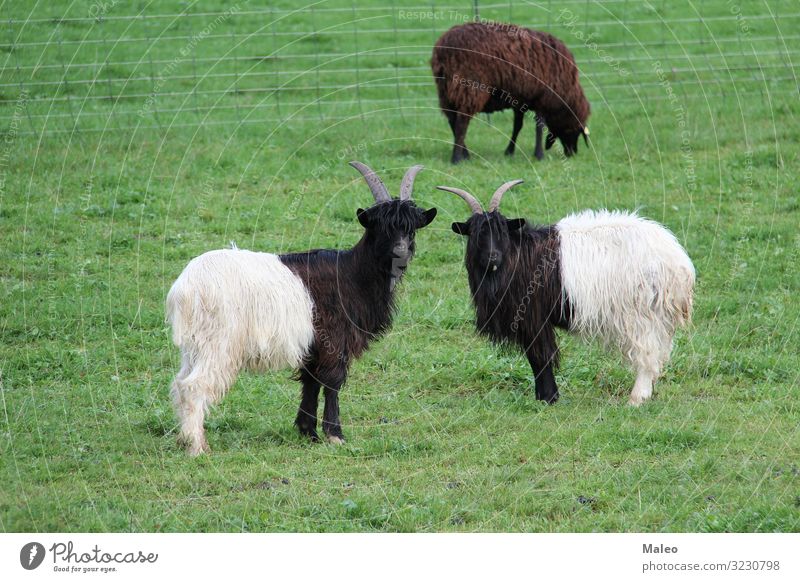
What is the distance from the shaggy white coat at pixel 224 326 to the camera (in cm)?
910

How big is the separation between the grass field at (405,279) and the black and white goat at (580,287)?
492mm

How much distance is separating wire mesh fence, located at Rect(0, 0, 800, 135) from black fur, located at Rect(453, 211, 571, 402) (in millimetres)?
8839

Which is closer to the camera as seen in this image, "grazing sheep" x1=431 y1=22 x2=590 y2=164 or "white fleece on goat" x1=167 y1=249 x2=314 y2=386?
"white fleece on goat" x1=167 y1=249 x2=314 y2=386

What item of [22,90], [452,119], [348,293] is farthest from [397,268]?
[22,90]

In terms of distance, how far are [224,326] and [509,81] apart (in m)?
9.41

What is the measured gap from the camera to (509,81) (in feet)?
56.5

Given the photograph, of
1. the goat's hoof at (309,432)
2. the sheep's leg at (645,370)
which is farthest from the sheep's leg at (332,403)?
the sheep's leg at (645,370)

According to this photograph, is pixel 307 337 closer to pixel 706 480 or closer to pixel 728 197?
pixel 706 480

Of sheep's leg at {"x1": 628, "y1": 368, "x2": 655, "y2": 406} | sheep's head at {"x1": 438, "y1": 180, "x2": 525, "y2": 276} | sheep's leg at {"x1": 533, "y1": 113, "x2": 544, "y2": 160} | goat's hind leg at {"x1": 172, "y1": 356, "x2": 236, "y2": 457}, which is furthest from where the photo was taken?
sheep's leg at {"x1": 533, "y1": 113, "x2": 544, "y2": 160}

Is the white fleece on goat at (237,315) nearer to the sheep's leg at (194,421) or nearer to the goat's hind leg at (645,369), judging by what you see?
the sheep's leg at (194,421)

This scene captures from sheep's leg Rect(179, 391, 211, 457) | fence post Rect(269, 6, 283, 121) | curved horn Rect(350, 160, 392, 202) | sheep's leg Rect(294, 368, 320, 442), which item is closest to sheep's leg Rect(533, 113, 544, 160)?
fence post Rect(269, 6, 283, 121)

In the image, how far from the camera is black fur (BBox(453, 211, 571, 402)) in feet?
34.4

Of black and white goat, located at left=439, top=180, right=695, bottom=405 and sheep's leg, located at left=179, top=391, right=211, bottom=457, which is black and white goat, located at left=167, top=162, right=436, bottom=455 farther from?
black and white goat, located at left=439, top=180, right=695, bottom=405
